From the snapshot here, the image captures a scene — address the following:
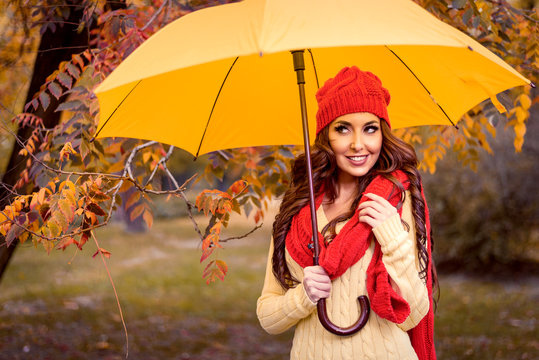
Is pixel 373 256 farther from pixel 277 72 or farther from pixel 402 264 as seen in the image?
pixel 277 72

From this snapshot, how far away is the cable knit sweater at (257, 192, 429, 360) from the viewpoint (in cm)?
208

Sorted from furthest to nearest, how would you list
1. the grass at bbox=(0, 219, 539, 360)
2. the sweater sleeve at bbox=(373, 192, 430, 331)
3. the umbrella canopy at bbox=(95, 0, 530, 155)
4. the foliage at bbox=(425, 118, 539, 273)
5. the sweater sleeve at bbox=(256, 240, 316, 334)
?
the foliage at bbox=(425, 118, 539, 273)
the grass at bbox=(0, 219, 539, 360)
the sweater sleeve at bbox=(256, 240, 316, 334)
the sweater sleeve at bbox=(373, 192, 430, 331)
the umbrella canopy at bbox=(95, 0, 530, 155)

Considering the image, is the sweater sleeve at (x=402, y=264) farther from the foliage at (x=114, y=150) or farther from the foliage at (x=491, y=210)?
the foliage at (x=491, y=210)

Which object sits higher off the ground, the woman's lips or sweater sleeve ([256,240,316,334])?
the woman's lips

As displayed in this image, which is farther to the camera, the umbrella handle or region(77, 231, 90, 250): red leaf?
region(77, 231, 90, 250): red leaf

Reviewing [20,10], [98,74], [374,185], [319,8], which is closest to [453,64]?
[374,185]

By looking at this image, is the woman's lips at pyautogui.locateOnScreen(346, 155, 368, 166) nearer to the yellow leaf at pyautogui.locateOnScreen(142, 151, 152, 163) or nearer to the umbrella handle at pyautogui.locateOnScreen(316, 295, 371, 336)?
the umbrella handle at pyautogui.locateOnScreen(316, 295, 371, 336)

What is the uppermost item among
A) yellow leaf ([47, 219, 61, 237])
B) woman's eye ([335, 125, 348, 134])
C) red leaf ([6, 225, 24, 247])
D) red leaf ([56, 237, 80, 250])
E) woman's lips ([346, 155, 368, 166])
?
woman's eye ([335, 125, 348, 134])

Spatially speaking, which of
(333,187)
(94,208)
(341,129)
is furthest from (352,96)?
(94,208)

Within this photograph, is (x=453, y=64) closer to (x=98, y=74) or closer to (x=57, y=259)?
(x=98, y=74)

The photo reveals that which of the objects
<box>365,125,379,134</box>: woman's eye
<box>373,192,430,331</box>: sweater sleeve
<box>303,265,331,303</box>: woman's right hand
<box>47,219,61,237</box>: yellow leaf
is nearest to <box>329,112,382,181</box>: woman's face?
<box>365,125,379,134</box>: woman's eye

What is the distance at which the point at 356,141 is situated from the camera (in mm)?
2256

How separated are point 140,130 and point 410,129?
2879mm

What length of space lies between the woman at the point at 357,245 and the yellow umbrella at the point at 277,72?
3.4 inches
